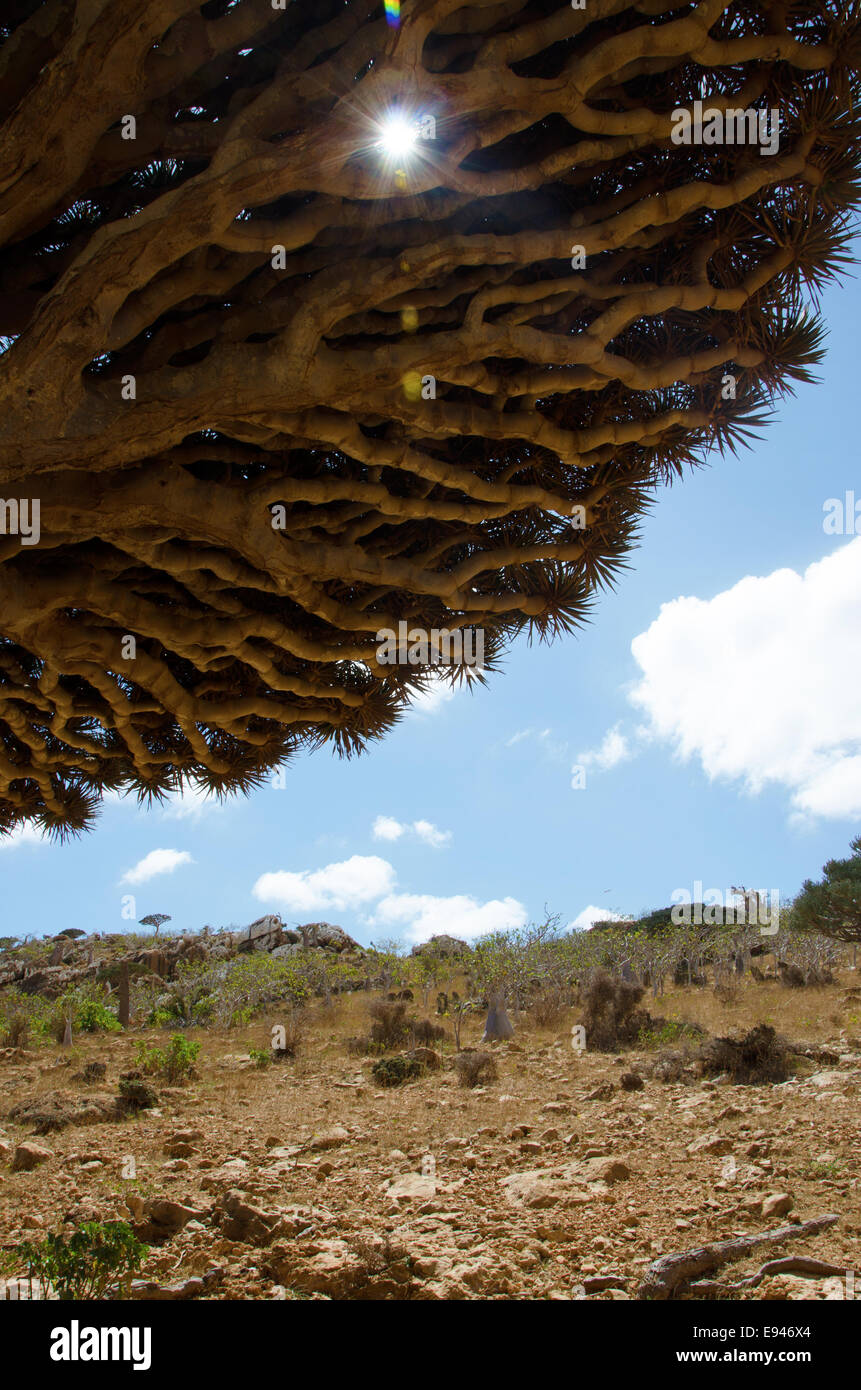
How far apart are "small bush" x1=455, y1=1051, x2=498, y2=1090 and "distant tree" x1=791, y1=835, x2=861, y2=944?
8.26 m

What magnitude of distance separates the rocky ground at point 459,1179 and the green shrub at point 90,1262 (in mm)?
226

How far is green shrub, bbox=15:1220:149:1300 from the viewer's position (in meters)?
3.49

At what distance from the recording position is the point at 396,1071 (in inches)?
382

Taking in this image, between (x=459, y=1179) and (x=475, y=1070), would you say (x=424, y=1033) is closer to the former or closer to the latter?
(x=475, y=1070)

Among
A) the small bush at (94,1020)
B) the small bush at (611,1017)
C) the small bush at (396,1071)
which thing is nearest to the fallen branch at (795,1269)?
the small bush at (396,1071)

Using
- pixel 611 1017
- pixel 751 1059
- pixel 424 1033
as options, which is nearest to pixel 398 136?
pixel 751 1059

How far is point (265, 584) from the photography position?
190 inches

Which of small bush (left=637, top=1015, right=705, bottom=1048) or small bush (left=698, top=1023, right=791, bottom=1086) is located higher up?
small bush (left=698, top=1023, right=791, bottom=1086)

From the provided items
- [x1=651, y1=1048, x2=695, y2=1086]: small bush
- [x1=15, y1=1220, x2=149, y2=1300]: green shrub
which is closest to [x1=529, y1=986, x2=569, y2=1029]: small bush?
[x1=651, y1=1048, x2=695, y2=1086]: small bush

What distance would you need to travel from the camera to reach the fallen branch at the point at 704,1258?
11.6 ft

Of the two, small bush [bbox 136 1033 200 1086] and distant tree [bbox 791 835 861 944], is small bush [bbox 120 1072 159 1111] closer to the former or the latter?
small bush [bbox 136 1033 200 1086]

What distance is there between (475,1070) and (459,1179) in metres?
3.74

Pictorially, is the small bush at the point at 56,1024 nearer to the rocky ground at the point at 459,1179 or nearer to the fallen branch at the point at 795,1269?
the rocky ground at the point at 459,1179
